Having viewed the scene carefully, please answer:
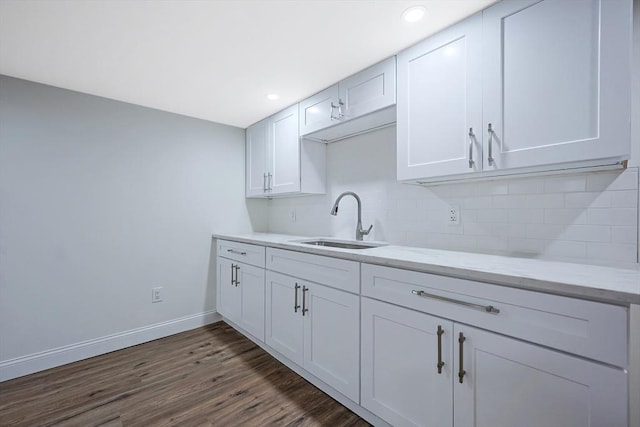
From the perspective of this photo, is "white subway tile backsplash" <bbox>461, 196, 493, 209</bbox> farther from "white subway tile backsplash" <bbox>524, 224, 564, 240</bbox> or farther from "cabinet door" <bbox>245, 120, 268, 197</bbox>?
"cabinet door" <bbox>245, 120, 268, 197</bbox>

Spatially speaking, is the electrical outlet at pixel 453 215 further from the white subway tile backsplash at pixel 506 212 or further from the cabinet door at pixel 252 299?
the cabinet door at pixel 252 299

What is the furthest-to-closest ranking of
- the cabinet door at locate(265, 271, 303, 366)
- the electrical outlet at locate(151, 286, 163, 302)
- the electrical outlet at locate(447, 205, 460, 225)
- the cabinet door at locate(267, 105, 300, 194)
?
the electrical outlet at locate(151, 286, 163, 302) → the cabinet door at locate(267, 105, 300, 194) → the cabinet door at locate(265, 271, 303, 366) → the electrical outlet at locate(447, 205, 460, 225)

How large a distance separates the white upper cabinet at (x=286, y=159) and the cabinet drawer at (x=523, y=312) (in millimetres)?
1380

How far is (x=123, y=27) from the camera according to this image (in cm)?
152

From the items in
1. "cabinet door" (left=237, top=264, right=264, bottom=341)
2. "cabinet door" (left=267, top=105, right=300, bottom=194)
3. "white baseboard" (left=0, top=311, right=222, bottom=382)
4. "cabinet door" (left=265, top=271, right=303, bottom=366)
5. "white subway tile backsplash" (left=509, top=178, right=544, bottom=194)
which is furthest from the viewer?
"cabinet door" (left=267, top=105, right=300, bottom=194)

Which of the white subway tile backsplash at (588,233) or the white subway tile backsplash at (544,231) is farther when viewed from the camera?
the white subway tile backsplash at (544,231)

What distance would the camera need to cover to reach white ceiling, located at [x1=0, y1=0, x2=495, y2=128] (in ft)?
4.52

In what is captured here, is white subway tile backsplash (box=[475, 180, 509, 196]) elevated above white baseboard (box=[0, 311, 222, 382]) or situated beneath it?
elevated above

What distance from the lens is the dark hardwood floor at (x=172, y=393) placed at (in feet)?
5.18

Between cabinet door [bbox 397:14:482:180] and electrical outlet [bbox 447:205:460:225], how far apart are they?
34 centimetres

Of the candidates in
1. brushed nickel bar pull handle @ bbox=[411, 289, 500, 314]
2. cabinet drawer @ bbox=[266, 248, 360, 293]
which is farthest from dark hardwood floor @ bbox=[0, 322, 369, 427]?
brushed nickel bar pull handle @ bbox=[411, 289, 500, 314]

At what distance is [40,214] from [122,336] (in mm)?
1164

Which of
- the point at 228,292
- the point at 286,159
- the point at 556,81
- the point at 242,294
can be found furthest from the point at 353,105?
the point at 228,292

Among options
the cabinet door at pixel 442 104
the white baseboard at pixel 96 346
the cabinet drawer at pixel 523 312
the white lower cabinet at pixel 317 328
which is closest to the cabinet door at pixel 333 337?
the white lower cabinet at pixel 317 328
